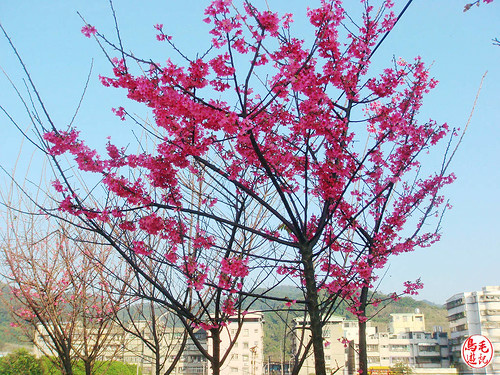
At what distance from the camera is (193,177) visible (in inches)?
257

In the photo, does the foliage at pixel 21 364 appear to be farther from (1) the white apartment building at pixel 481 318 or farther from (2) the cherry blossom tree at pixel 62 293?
(1) the white apartment building at pixel 481 318

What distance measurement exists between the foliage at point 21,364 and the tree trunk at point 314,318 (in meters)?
22.4

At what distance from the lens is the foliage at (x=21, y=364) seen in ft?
71.8

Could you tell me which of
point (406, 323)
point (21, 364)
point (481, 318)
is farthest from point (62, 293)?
point (406, 323)

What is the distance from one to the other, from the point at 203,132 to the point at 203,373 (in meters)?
48.5

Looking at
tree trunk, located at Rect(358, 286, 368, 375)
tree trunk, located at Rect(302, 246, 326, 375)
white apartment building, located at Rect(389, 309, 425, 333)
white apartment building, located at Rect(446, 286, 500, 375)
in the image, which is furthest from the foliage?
white apartment building, located at Rect(389, 309, 425, 333)

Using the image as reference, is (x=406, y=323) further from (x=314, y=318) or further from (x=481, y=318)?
(x=314, y=318)

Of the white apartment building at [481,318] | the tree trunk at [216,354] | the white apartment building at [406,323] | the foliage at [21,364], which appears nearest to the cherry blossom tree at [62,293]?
the tree trunk at [216,354]

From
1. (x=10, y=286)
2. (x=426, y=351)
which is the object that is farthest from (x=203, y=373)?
(x=10, y=286)

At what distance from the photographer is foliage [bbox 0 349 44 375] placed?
21.9 m

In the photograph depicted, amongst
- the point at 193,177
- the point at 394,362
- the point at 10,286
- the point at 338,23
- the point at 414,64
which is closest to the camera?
the point at 338,23

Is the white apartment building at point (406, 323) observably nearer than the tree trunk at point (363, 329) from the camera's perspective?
No

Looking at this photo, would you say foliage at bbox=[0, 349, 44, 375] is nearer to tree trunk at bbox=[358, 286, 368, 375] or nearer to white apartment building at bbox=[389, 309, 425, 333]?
tree trunk at bbox=[358, 286, 368, 375]

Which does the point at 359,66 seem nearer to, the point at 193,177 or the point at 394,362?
the point at 193,177
